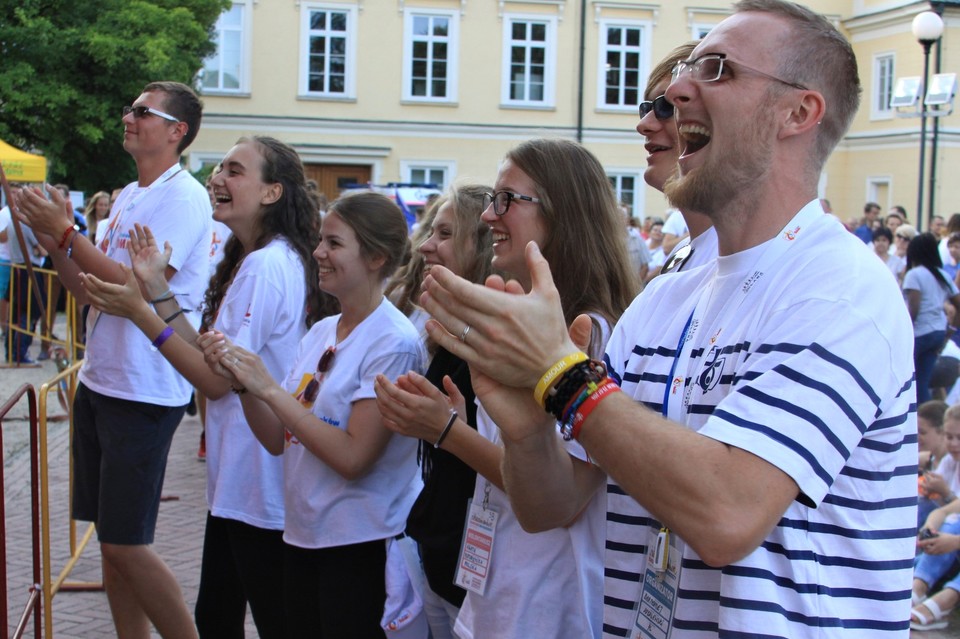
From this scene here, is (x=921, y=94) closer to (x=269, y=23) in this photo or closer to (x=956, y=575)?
(x=956, y=575)

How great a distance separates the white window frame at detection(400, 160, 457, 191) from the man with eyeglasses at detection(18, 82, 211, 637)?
87.8 ft

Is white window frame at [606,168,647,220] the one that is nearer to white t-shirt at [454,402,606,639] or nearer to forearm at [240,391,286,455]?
forearm at [240,391,286,455]

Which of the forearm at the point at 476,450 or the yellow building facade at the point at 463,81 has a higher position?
the yellow building facade at the point at 463,81

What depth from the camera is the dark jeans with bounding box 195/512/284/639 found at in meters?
3.99

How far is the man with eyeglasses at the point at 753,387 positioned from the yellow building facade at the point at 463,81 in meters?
28.6

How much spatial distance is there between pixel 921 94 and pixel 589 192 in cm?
1591

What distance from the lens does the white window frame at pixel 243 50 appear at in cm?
2956

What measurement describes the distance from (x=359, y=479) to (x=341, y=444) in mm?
188

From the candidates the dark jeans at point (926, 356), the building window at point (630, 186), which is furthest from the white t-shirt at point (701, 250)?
the building window at point (630, 186)

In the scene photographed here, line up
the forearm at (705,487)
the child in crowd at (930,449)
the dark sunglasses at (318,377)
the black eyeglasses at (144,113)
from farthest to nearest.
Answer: the child in crowd at (930,449) → the black eyeglasses at (144,113) → the dark sunglasses at (318,377) → the forearm at (705,487)

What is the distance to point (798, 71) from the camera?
195 cm

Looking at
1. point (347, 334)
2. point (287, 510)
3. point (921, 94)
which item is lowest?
point (287, 510)

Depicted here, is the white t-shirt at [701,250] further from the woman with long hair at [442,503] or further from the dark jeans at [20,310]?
the dark jeans at [20,310]

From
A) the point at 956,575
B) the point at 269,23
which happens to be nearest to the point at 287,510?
the point at 956,575
